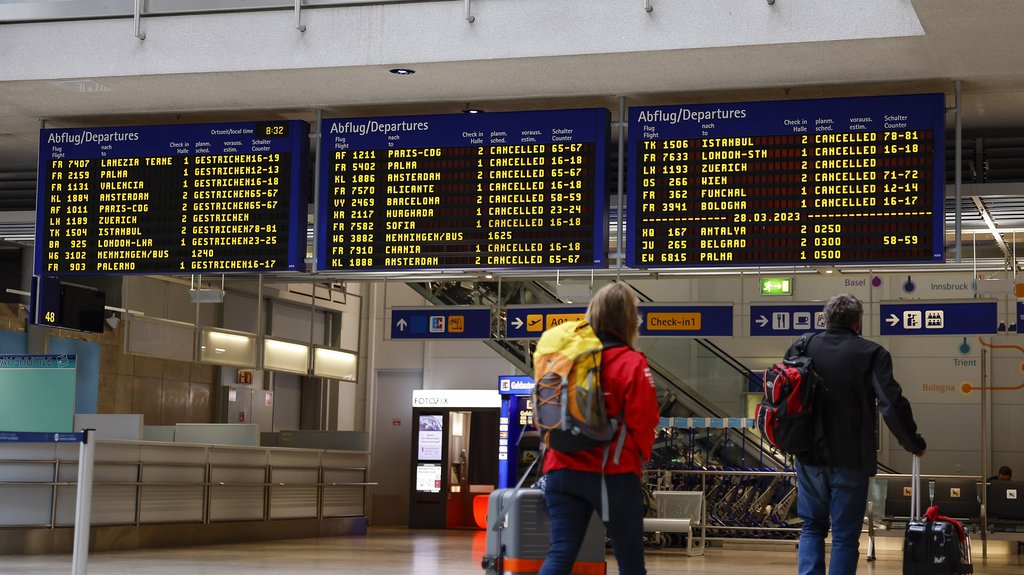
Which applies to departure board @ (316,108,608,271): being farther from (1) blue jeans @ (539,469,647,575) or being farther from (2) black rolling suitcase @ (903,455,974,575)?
(1) blue jeans @ (539,469,647,575)

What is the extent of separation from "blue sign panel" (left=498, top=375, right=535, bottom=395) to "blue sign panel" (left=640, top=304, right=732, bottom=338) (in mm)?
5730

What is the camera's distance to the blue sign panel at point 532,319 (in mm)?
13469

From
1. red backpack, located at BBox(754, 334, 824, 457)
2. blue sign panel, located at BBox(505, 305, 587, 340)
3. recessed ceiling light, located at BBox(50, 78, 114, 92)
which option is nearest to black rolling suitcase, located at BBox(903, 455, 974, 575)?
red backpack, located at BBox(754, 334, 824, 457)

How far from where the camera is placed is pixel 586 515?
4594mm

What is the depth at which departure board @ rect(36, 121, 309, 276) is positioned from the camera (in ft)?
32.9

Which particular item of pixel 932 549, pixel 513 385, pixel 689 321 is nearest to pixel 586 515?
pixel 932 549

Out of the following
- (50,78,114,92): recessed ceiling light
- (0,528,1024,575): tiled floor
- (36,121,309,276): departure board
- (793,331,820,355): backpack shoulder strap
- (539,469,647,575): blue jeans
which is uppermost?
(50,78,114,92): recessed ceiling light

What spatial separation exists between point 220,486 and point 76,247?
4688 mm

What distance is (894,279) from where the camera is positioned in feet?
68.2

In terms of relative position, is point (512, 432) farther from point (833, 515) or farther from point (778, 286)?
point (833, 515)

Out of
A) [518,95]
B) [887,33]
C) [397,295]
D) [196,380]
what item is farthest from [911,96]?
[397,295]

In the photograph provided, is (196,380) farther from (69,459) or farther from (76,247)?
(76,247)

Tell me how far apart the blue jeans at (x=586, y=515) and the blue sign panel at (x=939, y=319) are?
8.34 metres

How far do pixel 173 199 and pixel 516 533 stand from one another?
5.98 metres
